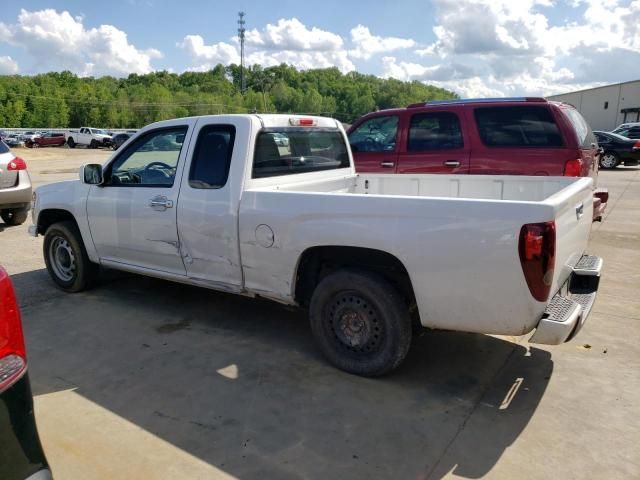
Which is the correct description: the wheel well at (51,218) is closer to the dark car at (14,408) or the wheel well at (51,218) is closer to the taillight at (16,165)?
the taillight at (16,165)

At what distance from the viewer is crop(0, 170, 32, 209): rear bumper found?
859 cm

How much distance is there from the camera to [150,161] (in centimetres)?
486

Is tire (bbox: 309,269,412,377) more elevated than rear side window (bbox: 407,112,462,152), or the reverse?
rear side window (bbox: 407,112,462,152)

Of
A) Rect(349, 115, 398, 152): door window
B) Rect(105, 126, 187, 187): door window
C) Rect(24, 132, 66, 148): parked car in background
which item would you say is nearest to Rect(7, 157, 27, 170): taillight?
Rect(105, 126, 187, 187): door window

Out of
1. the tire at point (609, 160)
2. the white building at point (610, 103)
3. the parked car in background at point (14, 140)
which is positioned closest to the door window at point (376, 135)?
the tire at point (609, 160)

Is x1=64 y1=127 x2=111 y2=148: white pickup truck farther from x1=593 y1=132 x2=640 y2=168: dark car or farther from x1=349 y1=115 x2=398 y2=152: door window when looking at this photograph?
x1=349 y1=115 x2=398 y2=152: door window

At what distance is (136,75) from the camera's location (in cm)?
12769

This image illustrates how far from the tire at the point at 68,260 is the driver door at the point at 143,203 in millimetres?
318

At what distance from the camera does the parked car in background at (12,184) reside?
854 cm

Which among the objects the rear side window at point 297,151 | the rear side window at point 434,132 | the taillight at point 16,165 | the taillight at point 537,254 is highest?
the rear side window at point 434,132

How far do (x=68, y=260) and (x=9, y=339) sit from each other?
13.3 feet

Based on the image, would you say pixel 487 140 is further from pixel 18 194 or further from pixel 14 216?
pixel 14 216

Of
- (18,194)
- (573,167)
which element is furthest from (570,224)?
(18,194)

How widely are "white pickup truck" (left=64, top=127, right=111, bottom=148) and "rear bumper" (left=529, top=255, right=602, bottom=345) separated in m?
46.7
